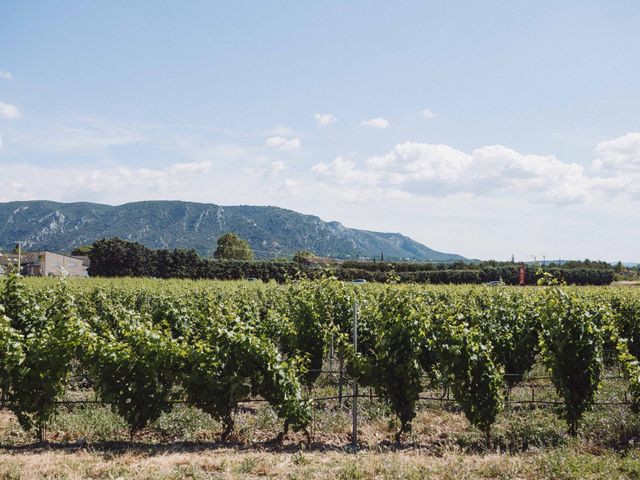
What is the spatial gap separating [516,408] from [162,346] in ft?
23.2

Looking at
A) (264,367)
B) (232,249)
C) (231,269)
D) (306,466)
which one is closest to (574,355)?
(306,466)

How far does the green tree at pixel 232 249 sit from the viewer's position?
89.6 meters

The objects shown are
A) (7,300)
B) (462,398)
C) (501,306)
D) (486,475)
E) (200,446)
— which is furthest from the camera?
(501,306)

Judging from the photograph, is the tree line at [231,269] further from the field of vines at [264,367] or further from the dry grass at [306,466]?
the dry grass at [306,466]

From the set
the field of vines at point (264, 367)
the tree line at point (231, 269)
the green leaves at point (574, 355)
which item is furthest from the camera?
the tree line at point (231, 269)

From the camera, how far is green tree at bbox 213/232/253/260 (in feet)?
294

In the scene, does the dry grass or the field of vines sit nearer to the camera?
the dry grass

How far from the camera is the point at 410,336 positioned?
8656 mm

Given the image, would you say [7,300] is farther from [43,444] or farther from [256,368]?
[256,368]

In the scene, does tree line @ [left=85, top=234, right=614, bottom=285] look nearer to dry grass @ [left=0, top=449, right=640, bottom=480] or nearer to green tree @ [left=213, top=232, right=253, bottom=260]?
green tree @ [left=213, top=232, right=253, bottom=260]

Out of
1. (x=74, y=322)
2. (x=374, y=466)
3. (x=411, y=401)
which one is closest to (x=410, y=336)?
(x=411, y=401)

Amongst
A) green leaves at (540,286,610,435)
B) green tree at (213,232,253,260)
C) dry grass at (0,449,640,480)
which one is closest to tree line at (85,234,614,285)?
green tree at (213,232,253,260)

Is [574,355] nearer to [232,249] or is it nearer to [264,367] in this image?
[264,367]

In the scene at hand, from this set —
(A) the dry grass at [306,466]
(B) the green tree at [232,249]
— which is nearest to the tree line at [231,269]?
(B) the green tree at [232,249]
